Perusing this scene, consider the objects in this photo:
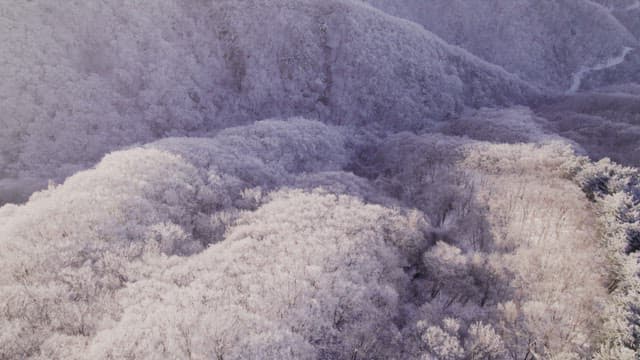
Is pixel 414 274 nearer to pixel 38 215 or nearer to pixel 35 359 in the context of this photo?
pixel 35 359

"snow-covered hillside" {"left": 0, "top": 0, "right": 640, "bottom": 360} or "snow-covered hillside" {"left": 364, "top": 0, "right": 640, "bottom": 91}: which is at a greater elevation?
"snow-covered hillside" {"left": 364, "top": 0, "right": 640, "bottom": 91}

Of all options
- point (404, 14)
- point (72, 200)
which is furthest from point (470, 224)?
point (404, 14)

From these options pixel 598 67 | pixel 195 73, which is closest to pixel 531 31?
pixel 598 67

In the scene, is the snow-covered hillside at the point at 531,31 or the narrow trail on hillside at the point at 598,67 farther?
the snow-covered hillside at the point at 531,31

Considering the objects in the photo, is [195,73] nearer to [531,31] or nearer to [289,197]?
[289,197]

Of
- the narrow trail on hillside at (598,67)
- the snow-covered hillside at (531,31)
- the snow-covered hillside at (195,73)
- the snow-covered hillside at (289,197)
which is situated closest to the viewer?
the snow-covered hillside at (289,197)

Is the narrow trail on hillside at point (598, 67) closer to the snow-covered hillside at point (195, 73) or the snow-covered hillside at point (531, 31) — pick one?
the snow-covered hillside at point (531, 31)

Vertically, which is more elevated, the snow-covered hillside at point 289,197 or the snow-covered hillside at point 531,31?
the snow-covered hillside at point 531,31

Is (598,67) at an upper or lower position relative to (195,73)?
upper

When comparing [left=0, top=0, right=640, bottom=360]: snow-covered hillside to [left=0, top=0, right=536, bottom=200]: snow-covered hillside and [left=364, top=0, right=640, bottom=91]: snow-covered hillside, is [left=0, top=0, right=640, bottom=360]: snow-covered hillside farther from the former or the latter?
[left=364, top=0, right=640, bottom=91]: snow-covered hillside

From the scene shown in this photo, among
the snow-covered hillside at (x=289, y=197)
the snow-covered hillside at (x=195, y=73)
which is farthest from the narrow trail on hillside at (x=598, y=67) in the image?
the snow-covered hillside at (x=195, y=73)

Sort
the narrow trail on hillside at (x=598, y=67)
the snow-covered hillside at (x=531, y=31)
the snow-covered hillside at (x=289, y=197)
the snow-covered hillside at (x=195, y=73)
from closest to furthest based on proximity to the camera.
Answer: the snow-covered hillside at (x=289, y=197), the snow-covered hillside at (x=195, y=73), the narrow trail on hillside at (x=598, y=67), the snow-covered hillside at (x=531, y=31)

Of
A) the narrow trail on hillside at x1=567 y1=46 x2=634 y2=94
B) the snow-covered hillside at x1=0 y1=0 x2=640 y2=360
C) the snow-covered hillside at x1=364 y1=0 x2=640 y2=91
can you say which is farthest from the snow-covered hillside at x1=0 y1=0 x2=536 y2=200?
the narrow trail on hillside at x1=567 y1=46 x2=634 y2=94
